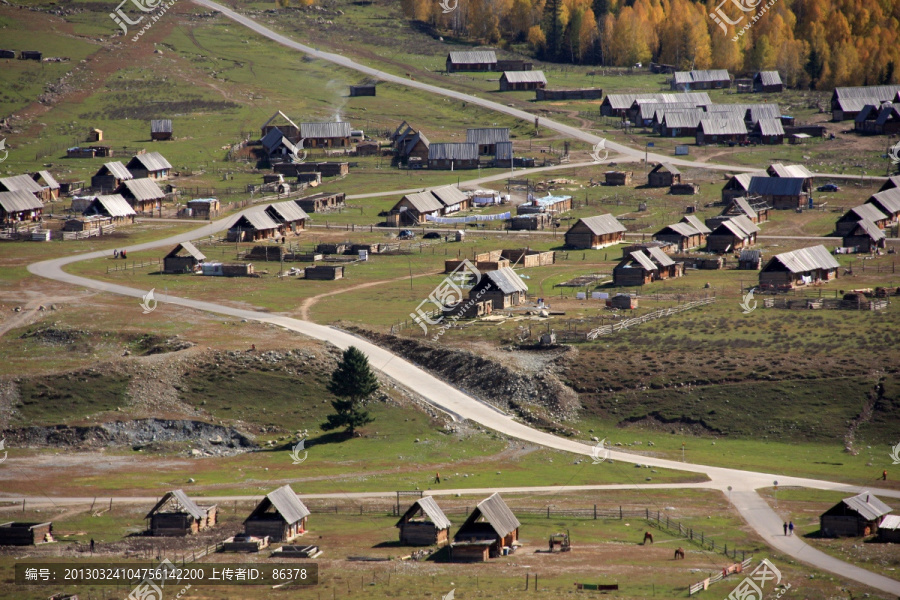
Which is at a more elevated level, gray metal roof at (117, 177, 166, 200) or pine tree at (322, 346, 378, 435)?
gray metal roof at (117, 177, 166, 200)

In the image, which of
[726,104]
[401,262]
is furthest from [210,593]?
[726,104]

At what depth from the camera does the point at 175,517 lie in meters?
59.8

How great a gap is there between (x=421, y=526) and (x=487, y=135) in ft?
392

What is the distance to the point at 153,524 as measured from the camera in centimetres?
5988

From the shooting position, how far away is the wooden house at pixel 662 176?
155m

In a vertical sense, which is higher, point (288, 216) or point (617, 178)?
point (617, 178)

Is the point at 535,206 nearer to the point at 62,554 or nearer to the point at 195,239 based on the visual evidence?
the point at 195,239

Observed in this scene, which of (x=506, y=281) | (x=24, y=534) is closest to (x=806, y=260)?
(x=506, y=281)

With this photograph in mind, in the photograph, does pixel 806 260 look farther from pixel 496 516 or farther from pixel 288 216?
pixel 496 516

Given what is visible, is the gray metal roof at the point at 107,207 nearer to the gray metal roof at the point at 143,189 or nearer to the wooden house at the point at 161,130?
the gray metal roof at the point at 143,189

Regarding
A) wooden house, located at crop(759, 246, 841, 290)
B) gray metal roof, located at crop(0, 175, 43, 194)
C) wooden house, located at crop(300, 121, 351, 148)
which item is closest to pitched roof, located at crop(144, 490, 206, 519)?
Answer: wooden house, located at crop(759, 246, 841, 290)

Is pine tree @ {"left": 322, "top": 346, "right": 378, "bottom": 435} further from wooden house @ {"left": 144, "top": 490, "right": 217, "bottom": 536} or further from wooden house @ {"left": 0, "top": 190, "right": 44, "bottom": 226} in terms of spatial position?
wooden house @ {"left": 0, "top": 190, "right": 44, "bottom": 226}

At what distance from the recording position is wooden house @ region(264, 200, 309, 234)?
436ft

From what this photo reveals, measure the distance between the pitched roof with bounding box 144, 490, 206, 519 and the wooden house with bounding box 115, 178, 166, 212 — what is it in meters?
89.2
